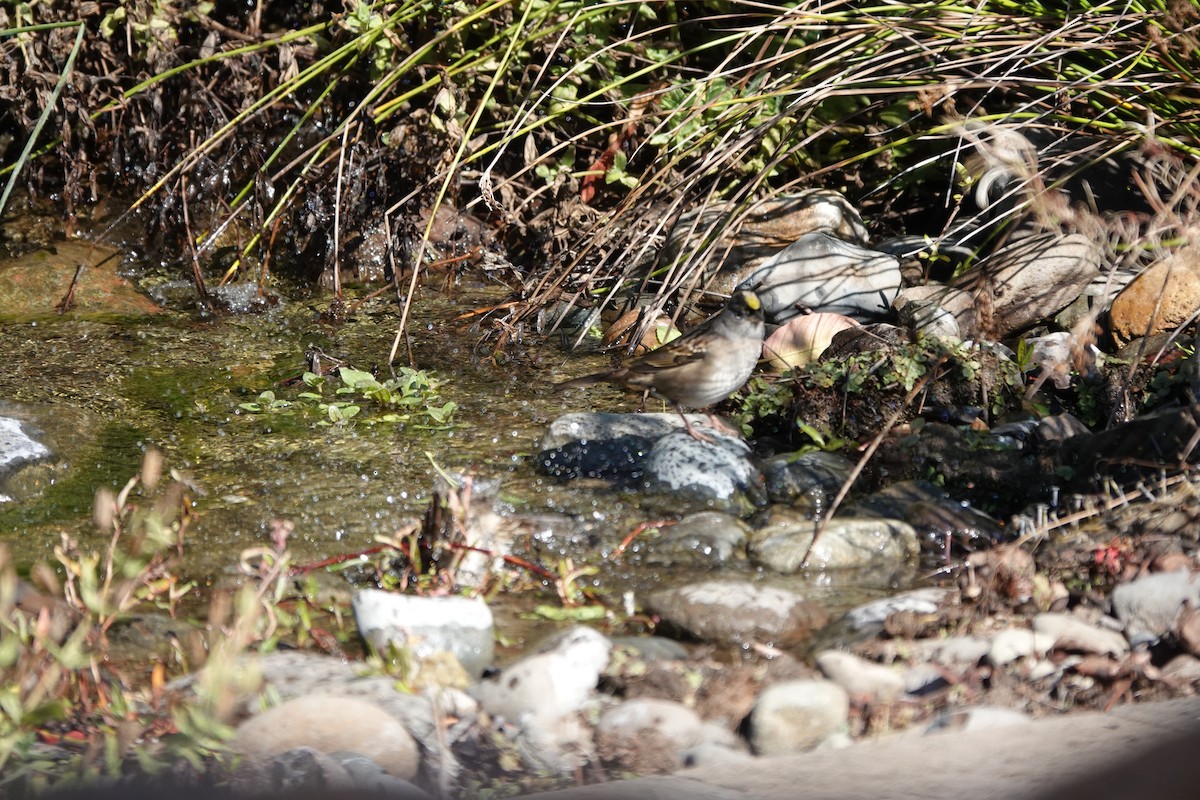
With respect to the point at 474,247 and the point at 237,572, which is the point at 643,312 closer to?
the point at 474,247

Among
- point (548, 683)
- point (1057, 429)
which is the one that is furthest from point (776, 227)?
point (548, 683)

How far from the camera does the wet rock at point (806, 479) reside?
4.17m

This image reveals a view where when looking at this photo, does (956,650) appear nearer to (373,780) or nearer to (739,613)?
(739,613)

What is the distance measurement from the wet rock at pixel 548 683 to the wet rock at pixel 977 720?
2.75 ft

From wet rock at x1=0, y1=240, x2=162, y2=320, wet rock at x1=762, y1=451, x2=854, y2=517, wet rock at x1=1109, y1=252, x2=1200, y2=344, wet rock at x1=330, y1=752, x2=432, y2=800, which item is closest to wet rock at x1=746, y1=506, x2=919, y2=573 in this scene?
wet rock at x1=762, y1=451, x2=854, y2=517

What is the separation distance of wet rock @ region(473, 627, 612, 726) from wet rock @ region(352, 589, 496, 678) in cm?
14

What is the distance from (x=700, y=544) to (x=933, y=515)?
0.82 m

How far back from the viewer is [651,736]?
268cm

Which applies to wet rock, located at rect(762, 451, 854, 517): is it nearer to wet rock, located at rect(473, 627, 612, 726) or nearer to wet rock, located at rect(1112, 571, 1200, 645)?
wet rock, located at rect(1112, 571, 1200, 645)

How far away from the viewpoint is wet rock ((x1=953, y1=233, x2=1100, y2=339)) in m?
5.22

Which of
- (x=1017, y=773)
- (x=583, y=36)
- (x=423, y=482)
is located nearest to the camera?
(x=1017, y=773)

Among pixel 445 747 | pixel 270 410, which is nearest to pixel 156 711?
pixel 445 747

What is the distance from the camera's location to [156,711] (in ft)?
8.81

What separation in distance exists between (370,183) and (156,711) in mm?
4510
